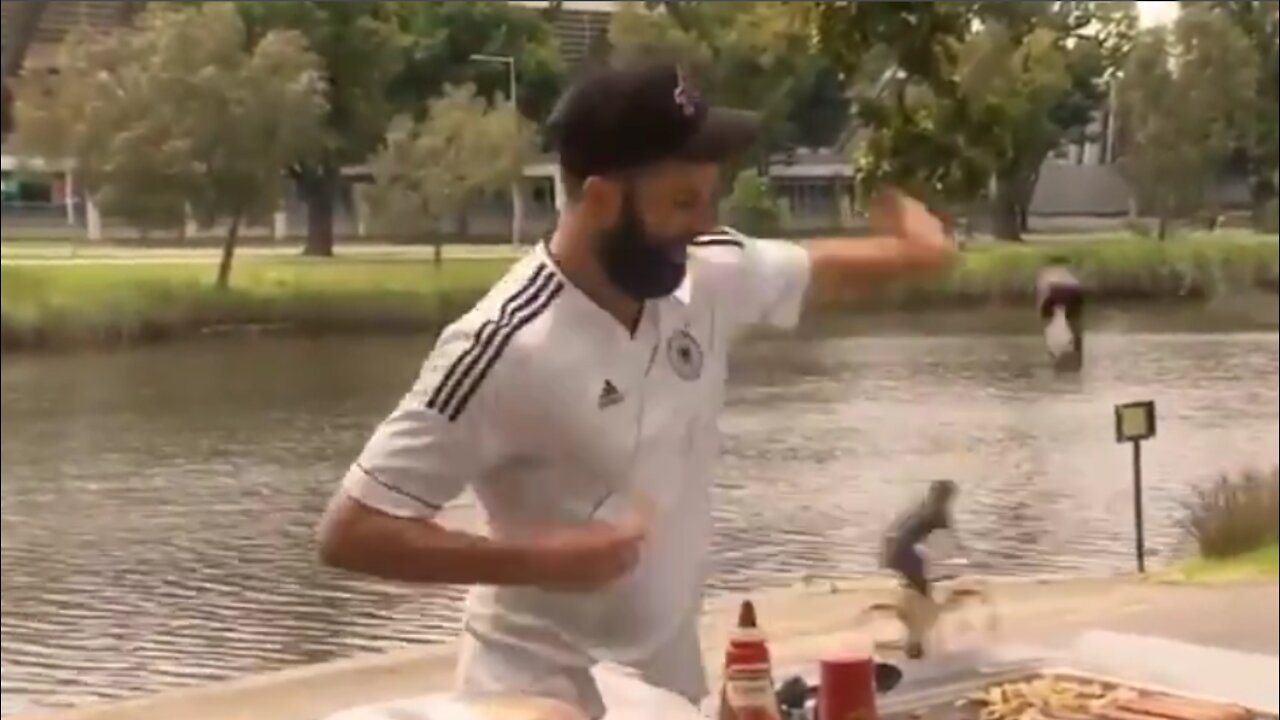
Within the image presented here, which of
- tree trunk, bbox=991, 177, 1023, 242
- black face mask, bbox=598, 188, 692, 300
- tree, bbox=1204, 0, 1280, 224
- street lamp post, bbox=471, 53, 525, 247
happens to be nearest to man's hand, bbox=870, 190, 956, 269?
black face mask, bbox=598, 188, 692, 300

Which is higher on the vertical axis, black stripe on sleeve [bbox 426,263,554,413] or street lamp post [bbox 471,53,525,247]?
street lamp post [bbox 471,53,525,247]

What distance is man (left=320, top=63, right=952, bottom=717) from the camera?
1.50 meters

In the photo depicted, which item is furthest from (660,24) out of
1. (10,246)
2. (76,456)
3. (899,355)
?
(76,456)

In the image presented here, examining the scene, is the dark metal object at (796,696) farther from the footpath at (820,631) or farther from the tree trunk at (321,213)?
the tree trunk at (321,213)

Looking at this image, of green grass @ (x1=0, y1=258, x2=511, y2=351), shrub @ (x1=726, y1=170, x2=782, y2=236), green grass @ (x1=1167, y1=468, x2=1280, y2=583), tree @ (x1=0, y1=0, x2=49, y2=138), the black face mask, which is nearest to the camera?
the black face mask

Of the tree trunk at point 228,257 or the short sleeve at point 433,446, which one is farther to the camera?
the tree trunk at point 228,257

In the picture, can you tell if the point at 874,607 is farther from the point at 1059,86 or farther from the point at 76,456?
the point at 76,456

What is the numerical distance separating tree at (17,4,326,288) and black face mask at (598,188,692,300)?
4.07 ft

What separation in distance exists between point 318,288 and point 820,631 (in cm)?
82

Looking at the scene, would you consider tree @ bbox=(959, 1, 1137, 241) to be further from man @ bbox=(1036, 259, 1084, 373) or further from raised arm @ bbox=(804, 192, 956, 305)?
raised arm @ bbox=(804, 192, 956, 305)

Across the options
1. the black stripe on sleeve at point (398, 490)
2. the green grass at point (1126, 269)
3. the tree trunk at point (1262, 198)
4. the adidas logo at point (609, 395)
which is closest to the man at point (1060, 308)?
the green grass at point (1126, 269)

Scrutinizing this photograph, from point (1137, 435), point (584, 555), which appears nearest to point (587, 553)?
point (584, 555)

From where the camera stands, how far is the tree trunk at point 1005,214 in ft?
9.96

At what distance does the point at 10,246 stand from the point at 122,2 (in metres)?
0.41
